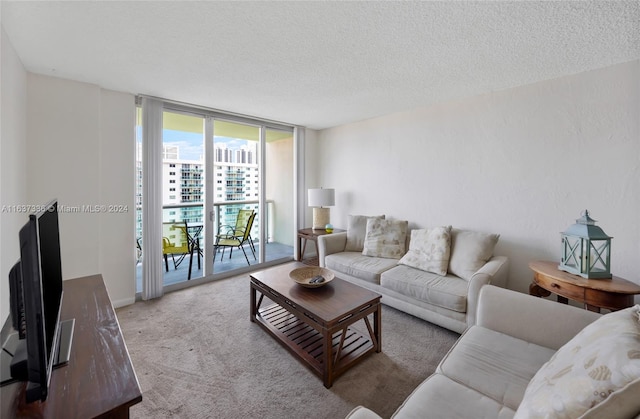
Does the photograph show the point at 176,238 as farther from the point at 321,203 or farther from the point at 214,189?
the point at 321,203

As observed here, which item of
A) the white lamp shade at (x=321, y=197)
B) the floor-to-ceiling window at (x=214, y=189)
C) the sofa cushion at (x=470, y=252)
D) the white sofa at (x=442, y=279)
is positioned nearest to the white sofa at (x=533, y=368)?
the white sofa at (x=442, y=279)

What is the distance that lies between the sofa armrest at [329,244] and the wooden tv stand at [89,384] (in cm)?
248

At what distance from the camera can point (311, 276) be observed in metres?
2.52

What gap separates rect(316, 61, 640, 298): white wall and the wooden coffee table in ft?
5.81

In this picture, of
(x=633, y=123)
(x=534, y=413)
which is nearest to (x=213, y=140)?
(x=534, y=413)

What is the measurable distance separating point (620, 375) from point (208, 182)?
379cm

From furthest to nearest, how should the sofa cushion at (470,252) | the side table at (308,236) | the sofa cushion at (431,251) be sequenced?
1. the side table at (308,236)
2. the sofa cushion at (431,251)
3. the sofa cushion at (470,252)

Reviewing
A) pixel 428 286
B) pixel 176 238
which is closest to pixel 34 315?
pixel 428 286

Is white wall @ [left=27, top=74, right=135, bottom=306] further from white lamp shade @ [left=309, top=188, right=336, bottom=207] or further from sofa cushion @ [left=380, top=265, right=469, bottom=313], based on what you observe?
sofa cushion @ [left=380, top=265, right=469, bottom=313]

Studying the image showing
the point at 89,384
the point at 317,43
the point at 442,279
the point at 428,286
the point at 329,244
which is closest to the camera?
the point at 89,384

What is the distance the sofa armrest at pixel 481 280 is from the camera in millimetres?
2154

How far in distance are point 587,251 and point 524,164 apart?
3.58 feet

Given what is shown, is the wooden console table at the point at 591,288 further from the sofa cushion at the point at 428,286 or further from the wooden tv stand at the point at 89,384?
the wooden tv stand at the point at 89,384

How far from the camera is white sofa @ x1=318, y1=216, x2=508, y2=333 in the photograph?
2271mm
